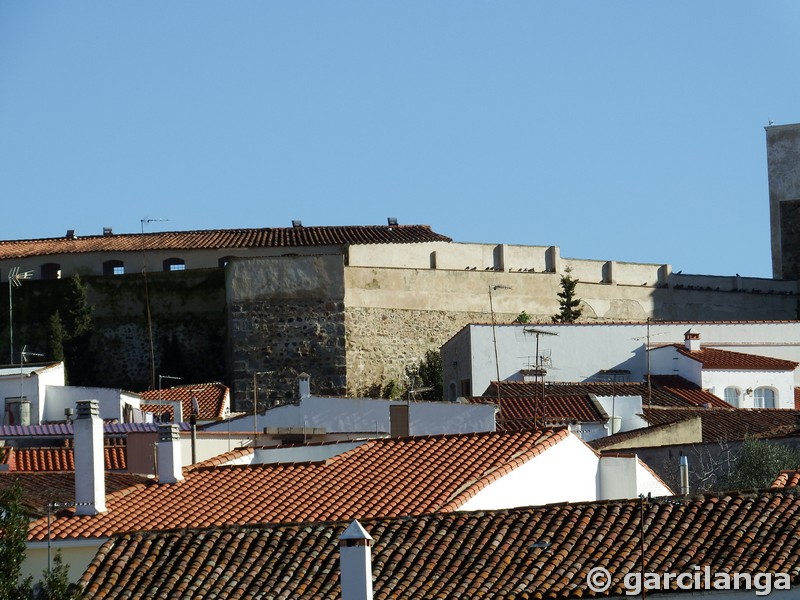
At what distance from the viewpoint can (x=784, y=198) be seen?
6306 centimetres

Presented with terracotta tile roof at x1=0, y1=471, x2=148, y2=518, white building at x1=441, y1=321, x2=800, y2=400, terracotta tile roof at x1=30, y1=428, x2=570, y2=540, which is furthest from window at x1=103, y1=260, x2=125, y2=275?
terracotta tile roof at x1=30, y1=428, x2=570, y2=540

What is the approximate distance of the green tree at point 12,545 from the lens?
17906mm

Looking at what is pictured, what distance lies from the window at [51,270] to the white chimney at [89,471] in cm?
3106

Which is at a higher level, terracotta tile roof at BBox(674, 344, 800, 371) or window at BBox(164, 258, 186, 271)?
window at BBox(164, 258, 186, 271)

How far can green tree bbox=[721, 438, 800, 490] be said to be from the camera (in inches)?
1123

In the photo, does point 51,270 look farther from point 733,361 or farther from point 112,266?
point 733,361

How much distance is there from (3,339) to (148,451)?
24975mm

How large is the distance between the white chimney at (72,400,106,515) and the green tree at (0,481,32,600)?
9.10 feet

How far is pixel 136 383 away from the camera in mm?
50156

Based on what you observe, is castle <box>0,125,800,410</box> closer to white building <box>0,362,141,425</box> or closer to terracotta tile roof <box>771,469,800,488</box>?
white building <box>0,362,141,425</box>

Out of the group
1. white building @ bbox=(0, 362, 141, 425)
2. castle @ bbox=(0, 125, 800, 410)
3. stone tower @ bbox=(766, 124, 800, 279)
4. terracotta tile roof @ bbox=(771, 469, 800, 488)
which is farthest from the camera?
stone tower @ bbox=(766, 124, 800, 279)

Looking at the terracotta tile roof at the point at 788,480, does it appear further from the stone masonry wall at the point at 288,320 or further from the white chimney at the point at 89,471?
the stone masonry wall at the point at 288,320

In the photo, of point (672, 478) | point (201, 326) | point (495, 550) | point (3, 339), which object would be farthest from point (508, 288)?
point (495, 550)

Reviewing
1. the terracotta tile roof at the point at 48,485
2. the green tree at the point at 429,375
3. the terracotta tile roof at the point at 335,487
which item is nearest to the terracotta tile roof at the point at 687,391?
the green tree at the point at 429,375
